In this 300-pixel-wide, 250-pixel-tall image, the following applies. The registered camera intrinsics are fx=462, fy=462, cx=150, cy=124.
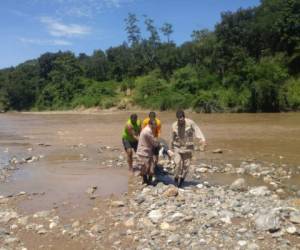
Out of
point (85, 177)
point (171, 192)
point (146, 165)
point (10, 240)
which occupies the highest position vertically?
point (146, 165)

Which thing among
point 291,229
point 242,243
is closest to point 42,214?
point 242,243

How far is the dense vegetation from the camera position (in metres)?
47.7

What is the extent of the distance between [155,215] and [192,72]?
55840 mm

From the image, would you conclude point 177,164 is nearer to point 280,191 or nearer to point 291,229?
point 280,191

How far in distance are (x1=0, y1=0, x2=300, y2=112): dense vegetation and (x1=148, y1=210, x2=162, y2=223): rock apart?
127 feet

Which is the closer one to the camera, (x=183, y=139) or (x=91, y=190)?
(x=183, y=139)

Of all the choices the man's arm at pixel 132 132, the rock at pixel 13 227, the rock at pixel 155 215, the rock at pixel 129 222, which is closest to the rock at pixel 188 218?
the rock at pixel 155 215

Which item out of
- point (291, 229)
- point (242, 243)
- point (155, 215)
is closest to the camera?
point (242, 243)

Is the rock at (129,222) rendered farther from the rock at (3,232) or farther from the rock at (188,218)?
the rock at (3,232)

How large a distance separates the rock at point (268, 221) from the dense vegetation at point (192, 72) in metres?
38.9

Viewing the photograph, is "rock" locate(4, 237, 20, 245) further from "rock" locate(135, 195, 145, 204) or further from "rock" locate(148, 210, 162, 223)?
"rock" locate(135, 195, 145, 204)

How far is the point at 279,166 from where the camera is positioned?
13688 millimetres

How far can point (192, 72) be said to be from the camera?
62.7 m

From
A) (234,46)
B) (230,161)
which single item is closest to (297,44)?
(234,46)
